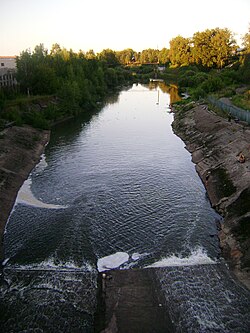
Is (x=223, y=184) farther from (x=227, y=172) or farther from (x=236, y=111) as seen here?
(x=236, y=111)

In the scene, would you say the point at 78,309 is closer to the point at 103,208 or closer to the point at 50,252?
the point at 50,252

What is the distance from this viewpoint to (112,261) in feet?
62.4

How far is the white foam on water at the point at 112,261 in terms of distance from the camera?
60.5 feet

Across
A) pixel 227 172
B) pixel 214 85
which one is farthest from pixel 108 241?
pixel 214 85

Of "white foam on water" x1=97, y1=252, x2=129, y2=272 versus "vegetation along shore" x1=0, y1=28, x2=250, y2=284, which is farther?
"vegetation along shore" x1=0, y1=28, x2=250, y2=284

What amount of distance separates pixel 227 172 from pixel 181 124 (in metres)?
27.1

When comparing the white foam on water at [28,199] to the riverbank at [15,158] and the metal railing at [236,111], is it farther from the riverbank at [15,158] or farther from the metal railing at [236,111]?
the metal railing at [236,111]

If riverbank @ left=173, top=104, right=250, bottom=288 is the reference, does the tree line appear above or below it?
above

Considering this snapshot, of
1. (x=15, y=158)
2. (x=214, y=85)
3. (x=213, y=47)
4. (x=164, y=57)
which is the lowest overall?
(x=15, y=158)

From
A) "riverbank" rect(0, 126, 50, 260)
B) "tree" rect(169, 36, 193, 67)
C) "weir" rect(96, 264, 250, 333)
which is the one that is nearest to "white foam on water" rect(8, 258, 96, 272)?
"weir" rect(96, 264, 250, 333)

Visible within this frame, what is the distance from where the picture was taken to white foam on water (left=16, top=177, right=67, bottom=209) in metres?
26.1

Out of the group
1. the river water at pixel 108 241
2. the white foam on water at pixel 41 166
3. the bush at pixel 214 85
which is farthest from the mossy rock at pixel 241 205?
the bush at pixel 214 85

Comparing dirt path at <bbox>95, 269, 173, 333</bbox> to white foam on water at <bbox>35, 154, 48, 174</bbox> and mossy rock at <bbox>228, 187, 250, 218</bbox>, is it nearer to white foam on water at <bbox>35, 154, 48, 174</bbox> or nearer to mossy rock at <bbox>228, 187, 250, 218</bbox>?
mossy rock at <bbox>228, 187, 250, 218</bbox>

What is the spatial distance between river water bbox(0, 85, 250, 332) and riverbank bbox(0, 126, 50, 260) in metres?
0.85
